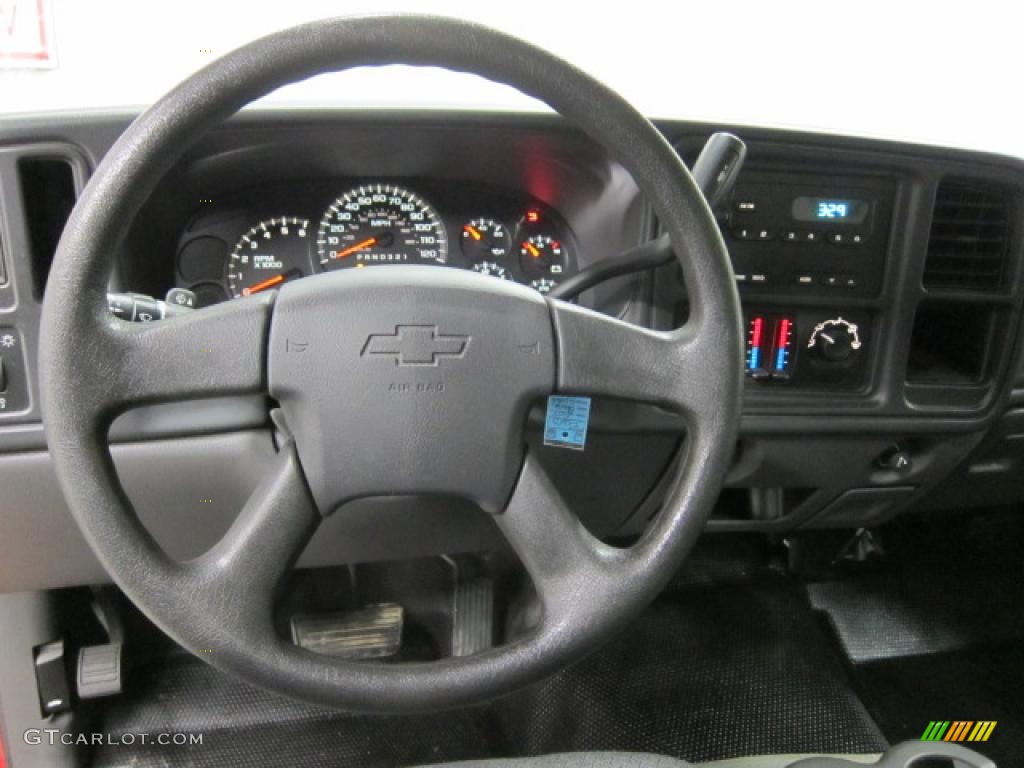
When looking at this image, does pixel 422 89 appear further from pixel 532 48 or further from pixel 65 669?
pixel 65 669

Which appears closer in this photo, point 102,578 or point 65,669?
point 102,578

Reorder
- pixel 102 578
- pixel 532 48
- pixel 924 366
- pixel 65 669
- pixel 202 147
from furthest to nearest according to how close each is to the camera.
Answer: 1. pixel 924 366
2. pixel 65 669
3. pixel 102 578
4. pixel 202 147
5. pixel 532 48

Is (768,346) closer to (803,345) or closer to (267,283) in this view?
(803,345)

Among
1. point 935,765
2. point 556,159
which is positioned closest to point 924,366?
point 935,765

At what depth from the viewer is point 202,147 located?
102 centimetres

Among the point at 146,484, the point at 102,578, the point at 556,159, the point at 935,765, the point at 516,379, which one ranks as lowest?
the point at 935,765

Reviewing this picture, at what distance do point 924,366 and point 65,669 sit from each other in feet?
4.25

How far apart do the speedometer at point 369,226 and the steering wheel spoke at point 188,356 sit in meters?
0.36

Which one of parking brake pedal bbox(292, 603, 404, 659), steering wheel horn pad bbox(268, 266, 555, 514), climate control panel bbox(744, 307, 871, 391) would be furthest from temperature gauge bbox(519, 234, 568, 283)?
parking brake pedal bbox(292, 603, 404, 659)

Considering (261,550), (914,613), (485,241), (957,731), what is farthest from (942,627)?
(261,550)

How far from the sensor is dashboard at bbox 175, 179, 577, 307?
1128 millimetres

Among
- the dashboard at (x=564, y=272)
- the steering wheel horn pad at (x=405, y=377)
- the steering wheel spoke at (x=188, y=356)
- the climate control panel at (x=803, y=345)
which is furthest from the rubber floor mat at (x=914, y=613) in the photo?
the steering wheel spoke at (x=188, y=356)

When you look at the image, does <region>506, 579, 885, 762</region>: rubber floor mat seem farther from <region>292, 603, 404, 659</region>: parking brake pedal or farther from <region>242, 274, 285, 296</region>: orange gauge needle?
<region>242, 274, 285, 296</region>: orange gauge needle

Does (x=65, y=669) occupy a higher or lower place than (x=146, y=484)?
lower
